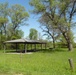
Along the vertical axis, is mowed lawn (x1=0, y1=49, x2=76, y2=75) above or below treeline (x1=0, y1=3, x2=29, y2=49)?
below

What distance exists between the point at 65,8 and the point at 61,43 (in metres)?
29.2

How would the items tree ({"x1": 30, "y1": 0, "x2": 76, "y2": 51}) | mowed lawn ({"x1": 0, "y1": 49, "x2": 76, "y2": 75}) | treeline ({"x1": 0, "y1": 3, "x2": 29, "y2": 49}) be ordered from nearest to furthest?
mowed lawn ({"x1": 0, "y1": 49, "x2": 76, "y2": 75})
tree ({"x1": 30, "y1": 0, "x2": 76, "y2": 51})
treeline ({"x1": 0, "y1": 3, "x2": 29, "y2": 49})

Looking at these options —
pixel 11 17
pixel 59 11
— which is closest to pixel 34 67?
pixel 59 11

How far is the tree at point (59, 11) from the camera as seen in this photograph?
3861 centimetres

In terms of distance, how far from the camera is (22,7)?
203 ft

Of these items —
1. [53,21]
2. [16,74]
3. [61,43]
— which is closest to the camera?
[16,74]

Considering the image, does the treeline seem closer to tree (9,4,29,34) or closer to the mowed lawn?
tree (9,4,29,34)

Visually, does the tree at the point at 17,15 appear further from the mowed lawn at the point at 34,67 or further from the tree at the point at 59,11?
the mowed lawn at the point at 34,67

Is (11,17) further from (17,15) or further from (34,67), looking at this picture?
(34,67)

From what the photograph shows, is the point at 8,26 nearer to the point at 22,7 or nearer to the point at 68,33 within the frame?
the point at 22,7

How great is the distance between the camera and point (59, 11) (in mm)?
40344

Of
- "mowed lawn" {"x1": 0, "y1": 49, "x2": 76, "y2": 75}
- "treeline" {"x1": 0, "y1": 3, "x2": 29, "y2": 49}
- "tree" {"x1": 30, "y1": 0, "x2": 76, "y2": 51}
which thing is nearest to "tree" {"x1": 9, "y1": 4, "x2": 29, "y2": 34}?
"treeline" {"x1": 0, "y1": 3, "x2": 29, "y2": 49}

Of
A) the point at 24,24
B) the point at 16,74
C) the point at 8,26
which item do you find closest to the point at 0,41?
the point at 8,26

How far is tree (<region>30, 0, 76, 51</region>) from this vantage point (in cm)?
3861
